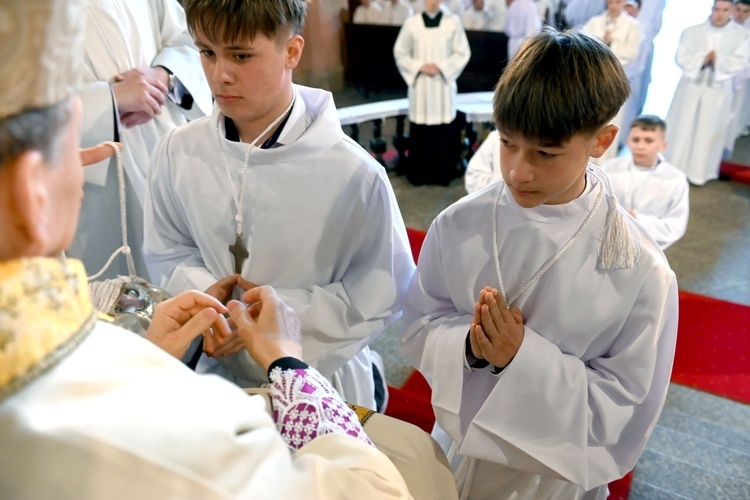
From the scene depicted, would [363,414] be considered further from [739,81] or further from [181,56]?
[739,81]

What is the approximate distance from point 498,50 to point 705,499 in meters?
7.63

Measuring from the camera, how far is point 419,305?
75.5 inches

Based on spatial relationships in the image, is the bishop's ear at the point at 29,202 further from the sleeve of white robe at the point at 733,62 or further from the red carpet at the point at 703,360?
the sleeve of white robe at the point at 733,62

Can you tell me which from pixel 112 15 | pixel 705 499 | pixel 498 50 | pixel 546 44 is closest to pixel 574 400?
pixel 546 44

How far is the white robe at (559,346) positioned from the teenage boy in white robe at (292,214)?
0.82 ft

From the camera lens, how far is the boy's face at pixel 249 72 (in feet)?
5.73

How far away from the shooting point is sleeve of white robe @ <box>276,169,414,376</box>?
192cm

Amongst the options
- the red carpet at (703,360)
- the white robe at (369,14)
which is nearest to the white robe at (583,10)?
the white robe at (369,14)

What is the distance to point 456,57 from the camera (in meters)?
6.34

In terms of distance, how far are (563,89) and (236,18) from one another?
0.88m

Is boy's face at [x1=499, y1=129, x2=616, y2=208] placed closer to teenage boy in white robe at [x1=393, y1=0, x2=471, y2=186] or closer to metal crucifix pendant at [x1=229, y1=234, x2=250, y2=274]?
metal crucifix pendant at [x1=229, y1=234, x2=250, y2=274]

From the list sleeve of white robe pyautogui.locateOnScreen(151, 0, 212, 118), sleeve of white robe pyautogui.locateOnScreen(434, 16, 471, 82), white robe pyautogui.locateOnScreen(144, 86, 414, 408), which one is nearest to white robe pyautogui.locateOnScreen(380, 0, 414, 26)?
sleeve of white robe pyautogui.locateOnScreen(434, 16, 471, 82)

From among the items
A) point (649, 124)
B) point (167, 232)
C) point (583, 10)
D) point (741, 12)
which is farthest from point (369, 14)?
point (167, 232)

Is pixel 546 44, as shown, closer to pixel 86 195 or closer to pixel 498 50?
pixel 86 195
